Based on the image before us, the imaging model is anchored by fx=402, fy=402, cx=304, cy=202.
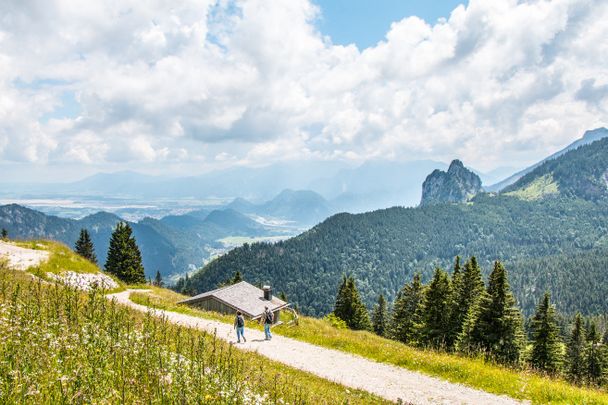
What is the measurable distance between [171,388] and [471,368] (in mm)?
14197

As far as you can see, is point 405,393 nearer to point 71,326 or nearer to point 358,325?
point 71,326

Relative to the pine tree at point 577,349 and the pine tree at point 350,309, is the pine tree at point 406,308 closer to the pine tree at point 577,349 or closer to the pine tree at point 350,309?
the pine tree at point 350,309

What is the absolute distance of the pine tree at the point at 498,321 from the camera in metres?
41.5

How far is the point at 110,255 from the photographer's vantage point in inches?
3319

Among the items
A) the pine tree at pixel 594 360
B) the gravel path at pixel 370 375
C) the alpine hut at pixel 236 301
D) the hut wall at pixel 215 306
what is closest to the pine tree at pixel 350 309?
the alpine hut at pixel 236 301

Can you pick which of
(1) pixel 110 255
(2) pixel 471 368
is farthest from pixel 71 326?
(1) pixel 110 255

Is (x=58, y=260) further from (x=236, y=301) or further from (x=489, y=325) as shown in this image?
(x=489, y=325)

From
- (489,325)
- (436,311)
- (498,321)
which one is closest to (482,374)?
(498,321)

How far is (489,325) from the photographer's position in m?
42.3

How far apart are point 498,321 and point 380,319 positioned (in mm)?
54576

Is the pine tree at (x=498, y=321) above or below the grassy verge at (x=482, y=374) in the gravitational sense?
below

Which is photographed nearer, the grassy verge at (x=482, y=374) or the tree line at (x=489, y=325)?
the grassy verge at (x=482, y=374)

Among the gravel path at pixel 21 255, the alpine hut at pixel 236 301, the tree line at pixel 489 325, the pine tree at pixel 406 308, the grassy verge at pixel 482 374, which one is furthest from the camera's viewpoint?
the pine tree at pixel 406 308

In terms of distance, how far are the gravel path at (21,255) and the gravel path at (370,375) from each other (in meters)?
17.4
